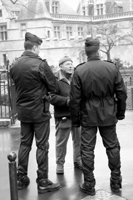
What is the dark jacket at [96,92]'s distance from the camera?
17.5 ft

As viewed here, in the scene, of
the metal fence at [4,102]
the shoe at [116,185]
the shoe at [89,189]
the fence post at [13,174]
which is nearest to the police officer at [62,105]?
the shoe at [89,189]

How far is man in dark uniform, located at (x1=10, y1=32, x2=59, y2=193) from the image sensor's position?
5.45 metres

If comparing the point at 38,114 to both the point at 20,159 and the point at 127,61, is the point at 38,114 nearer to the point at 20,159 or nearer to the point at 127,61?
the point at 20,159

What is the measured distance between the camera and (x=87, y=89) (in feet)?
17.5

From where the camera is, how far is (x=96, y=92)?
533cm

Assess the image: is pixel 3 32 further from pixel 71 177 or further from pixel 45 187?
pixel 45 187

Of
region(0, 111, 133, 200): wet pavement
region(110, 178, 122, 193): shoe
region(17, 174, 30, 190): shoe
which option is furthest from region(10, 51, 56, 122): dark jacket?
region(110, 178, 122, 193): shoe

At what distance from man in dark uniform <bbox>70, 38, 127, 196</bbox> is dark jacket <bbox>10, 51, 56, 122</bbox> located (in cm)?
36

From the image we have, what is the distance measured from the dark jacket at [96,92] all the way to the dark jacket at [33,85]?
0.36m

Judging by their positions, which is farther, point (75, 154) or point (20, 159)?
point (75, 154)

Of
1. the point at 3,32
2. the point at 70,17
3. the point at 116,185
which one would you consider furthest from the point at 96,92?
the point at 70,17

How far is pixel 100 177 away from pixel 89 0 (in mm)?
56706

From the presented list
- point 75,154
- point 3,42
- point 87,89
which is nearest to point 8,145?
point 75,154

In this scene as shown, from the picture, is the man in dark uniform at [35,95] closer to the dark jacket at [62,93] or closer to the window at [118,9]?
the dark jacket at [62,93]
